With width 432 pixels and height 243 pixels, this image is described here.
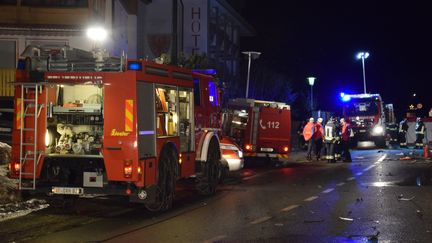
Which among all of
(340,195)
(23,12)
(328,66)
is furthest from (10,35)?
(328,66)

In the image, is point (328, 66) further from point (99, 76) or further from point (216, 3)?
point (99, 76)

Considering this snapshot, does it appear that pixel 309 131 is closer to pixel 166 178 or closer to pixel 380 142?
pixel 380 142

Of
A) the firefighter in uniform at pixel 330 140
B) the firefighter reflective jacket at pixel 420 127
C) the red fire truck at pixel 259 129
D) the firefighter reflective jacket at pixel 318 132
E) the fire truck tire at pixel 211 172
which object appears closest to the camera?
the fire truck tire at pixel 211 172

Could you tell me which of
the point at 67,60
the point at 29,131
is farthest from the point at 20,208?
the point at 67,60

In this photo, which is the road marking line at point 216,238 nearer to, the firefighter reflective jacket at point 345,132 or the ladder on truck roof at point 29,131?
the ladder on truck roof at point 29,131

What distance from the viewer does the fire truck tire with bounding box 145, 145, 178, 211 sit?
1064 cm

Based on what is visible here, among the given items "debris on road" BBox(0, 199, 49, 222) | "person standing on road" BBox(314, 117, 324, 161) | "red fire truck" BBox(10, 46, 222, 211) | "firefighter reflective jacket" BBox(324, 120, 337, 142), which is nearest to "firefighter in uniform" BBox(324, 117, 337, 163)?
"firefighter reflective jacket" BBox(324, 120, 337, 142)

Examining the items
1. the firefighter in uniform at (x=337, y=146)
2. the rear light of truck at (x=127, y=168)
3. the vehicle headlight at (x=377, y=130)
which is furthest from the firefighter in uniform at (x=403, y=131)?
the rear light of truck at (x=127, y=168)

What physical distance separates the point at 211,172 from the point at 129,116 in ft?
12.9

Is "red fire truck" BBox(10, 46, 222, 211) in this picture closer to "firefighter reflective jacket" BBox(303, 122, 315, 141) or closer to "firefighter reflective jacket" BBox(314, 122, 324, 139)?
"firefighter reflective jacket" BBox(303, 122, 315, 141)

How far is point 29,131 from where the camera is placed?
10.2 metres

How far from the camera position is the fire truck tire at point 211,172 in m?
12.9

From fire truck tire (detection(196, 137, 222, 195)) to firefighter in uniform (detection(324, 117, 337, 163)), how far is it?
10.1 metres

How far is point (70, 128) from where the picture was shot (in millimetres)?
10766
